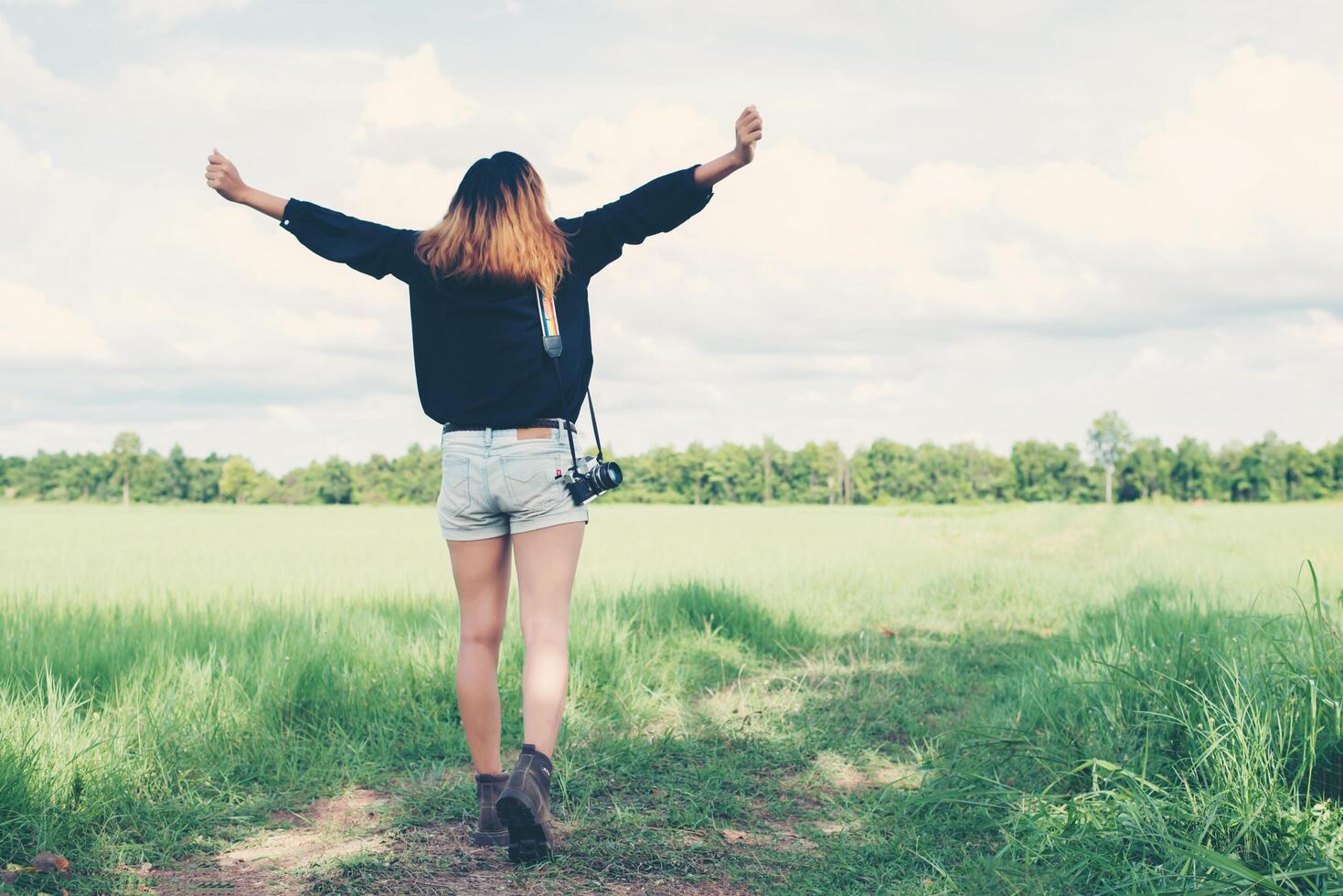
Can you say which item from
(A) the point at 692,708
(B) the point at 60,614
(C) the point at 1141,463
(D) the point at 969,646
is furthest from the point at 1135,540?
(C) the point at 1141,463

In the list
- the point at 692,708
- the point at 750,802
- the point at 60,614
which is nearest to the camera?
the point at 750,802

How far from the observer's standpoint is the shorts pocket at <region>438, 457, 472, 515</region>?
3.29 metres

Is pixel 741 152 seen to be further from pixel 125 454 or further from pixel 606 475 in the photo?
pixel 125 454

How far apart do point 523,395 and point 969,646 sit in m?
5.19

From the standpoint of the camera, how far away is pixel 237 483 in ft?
239

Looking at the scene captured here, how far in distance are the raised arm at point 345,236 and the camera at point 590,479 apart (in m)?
0.97

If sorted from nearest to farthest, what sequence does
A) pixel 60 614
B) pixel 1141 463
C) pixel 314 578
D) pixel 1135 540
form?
pixel 60 614, pixel 314 578, pixel 1135 540, pixel 1141 463

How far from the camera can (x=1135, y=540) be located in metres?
22.4

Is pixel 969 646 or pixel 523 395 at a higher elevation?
pixel 523 395

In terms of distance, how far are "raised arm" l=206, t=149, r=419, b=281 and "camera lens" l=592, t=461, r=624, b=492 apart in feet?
3.33

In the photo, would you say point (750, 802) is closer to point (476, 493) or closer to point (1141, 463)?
point (476, 493)

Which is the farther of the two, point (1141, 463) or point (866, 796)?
point (1141, 463)

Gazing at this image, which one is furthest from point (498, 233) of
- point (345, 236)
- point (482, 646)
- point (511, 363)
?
point (482, 646)

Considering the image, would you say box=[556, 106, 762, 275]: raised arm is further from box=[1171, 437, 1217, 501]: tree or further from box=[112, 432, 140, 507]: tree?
box=[1171, 437, 1217, 501]: tree
